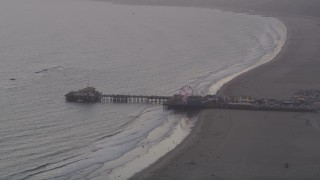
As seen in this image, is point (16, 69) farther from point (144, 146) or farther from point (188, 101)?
point (144, 146)

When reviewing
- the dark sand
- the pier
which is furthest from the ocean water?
the dark sand

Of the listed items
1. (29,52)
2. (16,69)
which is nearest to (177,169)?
(16,69)

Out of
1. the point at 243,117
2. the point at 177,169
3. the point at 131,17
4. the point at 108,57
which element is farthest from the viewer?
the point at 131,17

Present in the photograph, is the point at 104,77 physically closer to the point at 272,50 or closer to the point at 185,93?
the point at 185,93

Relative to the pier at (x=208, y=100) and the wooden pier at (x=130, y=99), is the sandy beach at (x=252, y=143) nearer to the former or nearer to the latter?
the pier at (x=208, y=100)

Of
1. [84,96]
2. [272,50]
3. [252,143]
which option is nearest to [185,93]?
[84,96]

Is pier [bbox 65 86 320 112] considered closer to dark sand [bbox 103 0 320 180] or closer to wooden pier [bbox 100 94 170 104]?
wooden pier [bbox 100 94 170 104]

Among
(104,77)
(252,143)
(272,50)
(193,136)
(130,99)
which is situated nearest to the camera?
(252,143)
